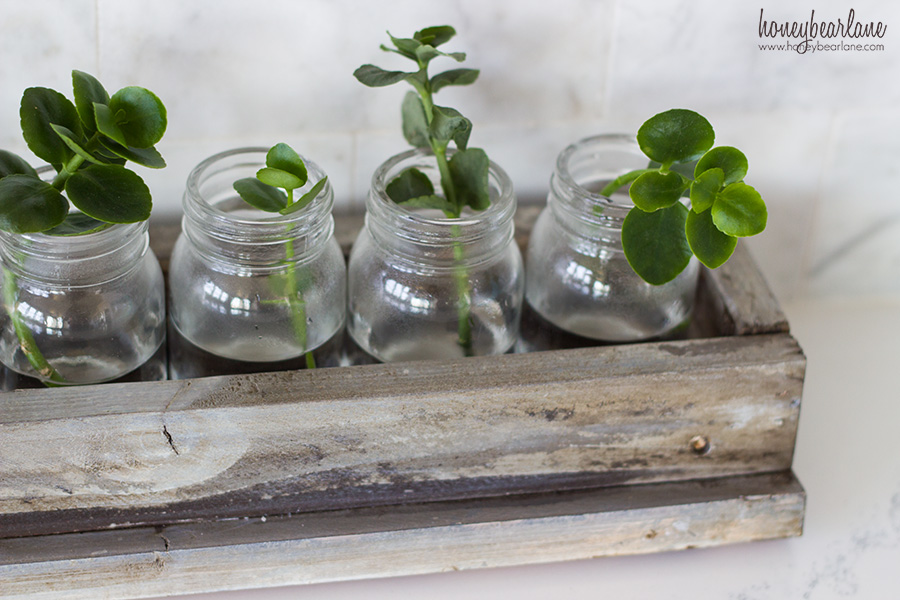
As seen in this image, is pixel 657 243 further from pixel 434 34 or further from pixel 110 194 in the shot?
pixel 110 194

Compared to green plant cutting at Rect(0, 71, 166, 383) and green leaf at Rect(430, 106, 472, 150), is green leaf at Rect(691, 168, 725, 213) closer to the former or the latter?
green leaf at Rect(430, 106, 472, 150)

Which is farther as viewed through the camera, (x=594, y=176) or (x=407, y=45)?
(x=594, y=176)

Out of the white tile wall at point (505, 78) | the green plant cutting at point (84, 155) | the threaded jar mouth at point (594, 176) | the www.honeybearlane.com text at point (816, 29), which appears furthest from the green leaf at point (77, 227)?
the www.honeybearlane.com text at point (816, 29)

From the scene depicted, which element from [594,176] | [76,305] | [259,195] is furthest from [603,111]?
[76,305]

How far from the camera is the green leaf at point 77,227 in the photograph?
0.47 meters

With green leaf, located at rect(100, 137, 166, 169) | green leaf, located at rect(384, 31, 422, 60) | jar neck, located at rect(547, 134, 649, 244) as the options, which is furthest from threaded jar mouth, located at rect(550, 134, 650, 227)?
green leaf, located at rect(100, 137, 166, 169)

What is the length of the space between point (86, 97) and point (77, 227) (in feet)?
0.23

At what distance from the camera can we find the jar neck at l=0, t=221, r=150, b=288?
18.6 inches

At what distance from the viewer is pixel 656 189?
47cm

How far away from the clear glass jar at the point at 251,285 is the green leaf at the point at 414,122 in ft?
0.22

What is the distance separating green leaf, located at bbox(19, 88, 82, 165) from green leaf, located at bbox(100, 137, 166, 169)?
0.05 ft

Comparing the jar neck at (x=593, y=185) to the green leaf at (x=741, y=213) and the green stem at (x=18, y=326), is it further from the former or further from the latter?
the green stem at (x=18, y=326)

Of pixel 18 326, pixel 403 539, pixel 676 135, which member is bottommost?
pixel 403 539

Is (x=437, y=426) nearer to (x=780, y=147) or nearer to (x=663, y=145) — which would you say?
(x=663, y=145)
